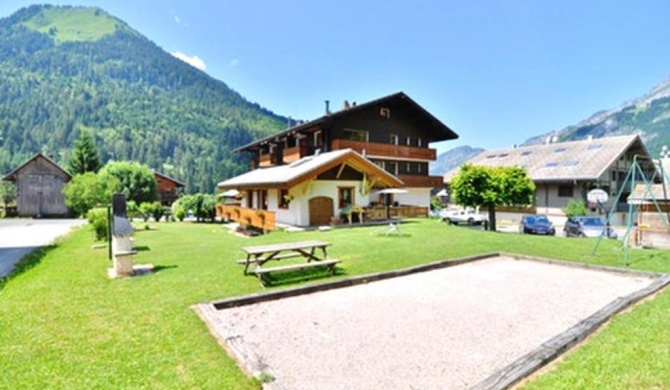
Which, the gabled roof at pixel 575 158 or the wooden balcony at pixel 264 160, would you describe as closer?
the gabled roof at pixel 575 158

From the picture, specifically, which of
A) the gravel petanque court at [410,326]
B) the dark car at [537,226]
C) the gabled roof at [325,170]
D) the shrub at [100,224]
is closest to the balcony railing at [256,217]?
the gabled roof at [325,170]

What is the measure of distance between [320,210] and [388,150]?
1399 cm

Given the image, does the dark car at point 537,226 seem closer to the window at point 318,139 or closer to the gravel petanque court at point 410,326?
the gravel petanque court at point 410,326

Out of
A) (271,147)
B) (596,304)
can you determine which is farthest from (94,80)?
(596,304)

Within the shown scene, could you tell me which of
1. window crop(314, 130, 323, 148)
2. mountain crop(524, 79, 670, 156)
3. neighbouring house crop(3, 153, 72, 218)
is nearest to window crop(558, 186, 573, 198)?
window crop(314, 130, 323, 148)

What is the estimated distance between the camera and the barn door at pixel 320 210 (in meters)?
20.2

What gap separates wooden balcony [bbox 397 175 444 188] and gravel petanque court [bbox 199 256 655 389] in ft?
80.8

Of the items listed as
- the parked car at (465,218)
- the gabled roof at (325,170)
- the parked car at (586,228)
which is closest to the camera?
the parked car at (586,228)

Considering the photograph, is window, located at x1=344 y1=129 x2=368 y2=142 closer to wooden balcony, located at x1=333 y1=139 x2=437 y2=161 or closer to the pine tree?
wooden balcony, located at x1=333 y1=139 x2=437 y2=161

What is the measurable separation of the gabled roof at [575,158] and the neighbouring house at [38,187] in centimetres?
4072

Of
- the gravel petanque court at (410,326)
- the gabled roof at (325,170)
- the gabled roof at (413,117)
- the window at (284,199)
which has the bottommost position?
the gravel petanque court at (410,326)

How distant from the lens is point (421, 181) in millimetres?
34250

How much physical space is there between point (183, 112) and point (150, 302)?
531ft

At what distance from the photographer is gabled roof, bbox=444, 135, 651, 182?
29.4 metres
